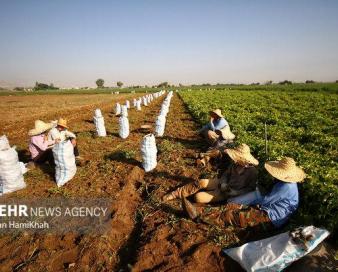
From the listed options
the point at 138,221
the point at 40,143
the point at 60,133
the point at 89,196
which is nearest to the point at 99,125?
the point at 60,133

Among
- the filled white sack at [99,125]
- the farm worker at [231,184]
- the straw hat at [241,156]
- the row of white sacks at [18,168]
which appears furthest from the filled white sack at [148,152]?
the filled white sack at [99,125]

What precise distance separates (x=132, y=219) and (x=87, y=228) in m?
0.78

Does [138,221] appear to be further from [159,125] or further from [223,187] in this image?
[159,125]

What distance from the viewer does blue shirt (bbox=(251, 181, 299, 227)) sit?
14.7ft

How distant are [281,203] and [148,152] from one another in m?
3.52

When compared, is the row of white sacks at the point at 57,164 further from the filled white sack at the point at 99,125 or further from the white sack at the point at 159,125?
the filled white sack at the point at 99,125

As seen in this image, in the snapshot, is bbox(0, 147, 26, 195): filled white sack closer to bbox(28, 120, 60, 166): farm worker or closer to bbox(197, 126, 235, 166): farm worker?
bbox(28, 120, 60, 166): farm worker

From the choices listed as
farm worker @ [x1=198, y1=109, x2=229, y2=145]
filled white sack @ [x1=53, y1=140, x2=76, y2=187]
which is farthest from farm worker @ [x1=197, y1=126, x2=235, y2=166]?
filled white sack @ [x1=53, y1=140, x2=76, y2=187]

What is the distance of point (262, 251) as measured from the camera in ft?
12.2

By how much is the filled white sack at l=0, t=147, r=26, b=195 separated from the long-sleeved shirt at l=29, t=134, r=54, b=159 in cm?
136

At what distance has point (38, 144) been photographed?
7543mm

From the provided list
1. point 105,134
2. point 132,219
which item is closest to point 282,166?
point 132,219

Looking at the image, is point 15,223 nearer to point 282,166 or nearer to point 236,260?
point 236,260

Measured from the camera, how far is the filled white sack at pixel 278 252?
11.8 feet
